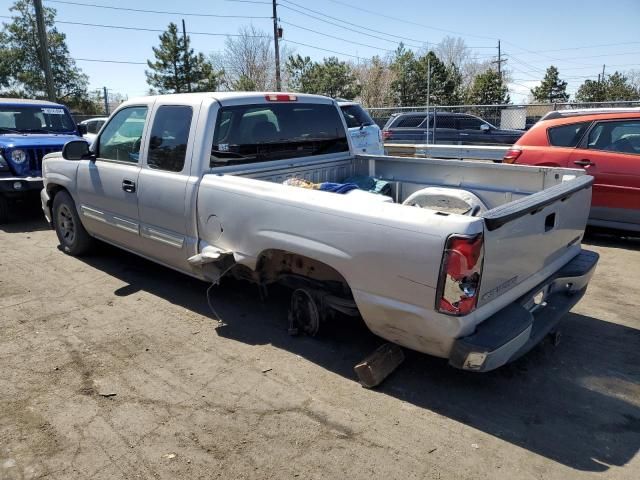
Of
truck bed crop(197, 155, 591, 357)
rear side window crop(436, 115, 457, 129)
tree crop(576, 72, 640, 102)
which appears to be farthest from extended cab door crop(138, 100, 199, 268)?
tree crop(576, 72, 640, 102)

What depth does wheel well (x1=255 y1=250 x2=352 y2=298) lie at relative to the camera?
362 cm

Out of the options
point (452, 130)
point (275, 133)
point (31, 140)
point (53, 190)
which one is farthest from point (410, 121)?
point (275, 133)

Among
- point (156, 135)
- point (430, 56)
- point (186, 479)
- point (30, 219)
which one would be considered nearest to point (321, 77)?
point (430, 56)

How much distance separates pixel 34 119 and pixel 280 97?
674 cm

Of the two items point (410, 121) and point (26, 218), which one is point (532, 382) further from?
point (410, 121)

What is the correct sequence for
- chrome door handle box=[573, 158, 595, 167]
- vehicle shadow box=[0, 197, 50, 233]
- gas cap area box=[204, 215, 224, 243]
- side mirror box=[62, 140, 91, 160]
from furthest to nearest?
vehicle shadow box=[0, 197, 50, 233] → chrome door handle box=[573, 158, 595, 167] → side mirror box=[62, 140, 91, 160] → gas cap area box=[204, 215, 224, 243]

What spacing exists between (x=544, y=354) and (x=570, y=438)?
3.30ft

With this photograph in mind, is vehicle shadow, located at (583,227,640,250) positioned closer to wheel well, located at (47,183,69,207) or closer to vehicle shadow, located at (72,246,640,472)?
vehicle shadow, located at (72,246,640,472)

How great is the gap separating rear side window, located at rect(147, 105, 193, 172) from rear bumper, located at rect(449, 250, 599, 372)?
276cm

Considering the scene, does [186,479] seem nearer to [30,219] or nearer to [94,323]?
[94,323]

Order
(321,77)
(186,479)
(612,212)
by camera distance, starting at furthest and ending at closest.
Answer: (321,77), (612,212), (186,479)

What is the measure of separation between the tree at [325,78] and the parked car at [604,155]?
3376 cm

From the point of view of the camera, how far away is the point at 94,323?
4449 mm

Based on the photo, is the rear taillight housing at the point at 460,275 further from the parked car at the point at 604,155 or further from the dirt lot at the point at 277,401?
the parked car at the point at 604,155
